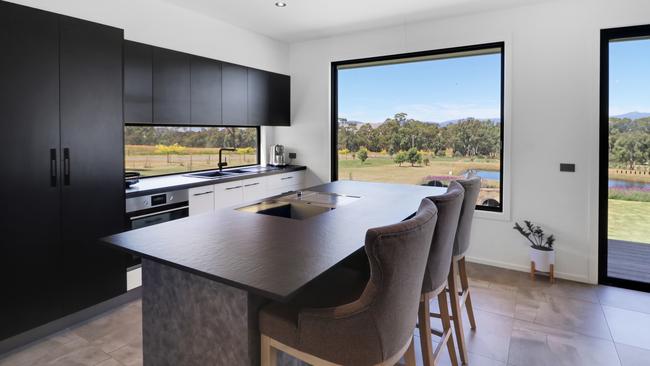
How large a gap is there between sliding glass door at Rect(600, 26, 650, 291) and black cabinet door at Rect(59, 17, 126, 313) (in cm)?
417

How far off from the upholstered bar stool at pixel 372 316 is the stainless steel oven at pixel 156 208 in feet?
6.99

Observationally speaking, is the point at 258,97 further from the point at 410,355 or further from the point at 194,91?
the point at 410,355

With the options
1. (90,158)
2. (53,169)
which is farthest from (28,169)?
(90,158)

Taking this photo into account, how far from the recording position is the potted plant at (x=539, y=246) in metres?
3.69

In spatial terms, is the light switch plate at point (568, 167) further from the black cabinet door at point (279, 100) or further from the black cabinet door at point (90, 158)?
the black cabinet door at point (90, 158)

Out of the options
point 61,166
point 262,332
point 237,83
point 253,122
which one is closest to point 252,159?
point 253,122

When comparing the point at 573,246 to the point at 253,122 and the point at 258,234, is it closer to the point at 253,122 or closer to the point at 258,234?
the point at 258,234

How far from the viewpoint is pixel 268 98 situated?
4988 mm

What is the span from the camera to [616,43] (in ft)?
11.6

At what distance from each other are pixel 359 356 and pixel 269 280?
0.41 m

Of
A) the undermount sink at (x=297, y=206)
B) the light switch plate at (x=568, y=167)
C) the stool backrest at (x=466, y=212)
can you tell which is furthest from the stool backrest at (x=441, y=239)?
the light switch plate at (x=568, y=167)

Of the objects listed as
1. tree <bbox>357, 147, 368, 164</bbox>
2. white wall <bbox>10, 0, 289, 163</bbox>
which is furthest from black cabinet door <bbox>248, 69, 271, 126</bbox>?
tree <bbox>357, 147, 368, 164</bbox>

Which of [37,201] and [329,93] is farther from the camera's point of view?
[329,93]

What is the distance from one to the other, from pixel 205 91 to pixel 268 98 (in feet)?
3.51
